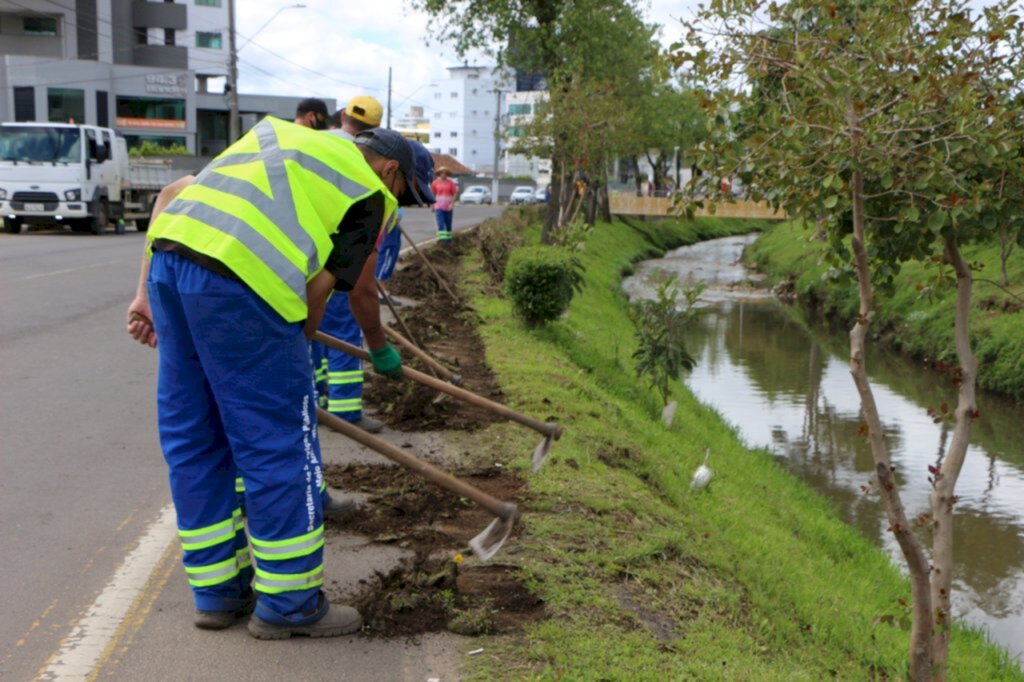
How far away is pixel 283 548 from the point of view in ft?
13.0

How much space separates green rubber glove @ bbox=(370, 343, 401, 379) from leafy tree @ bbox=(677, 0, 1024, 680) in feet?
5.62

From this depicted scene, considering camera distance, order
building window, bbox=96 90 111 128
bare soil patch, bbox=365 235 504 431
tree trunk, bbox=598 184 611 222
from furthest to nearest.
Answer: building window, bbox=96 90 111 128, tree trunk, bbox=598 184 611 222, bare soil patch, bbox=365 235 504 431

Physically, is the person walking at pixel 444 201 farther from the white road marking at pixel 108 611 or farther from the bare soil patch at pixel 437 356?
the white road marking at pixel 108 611

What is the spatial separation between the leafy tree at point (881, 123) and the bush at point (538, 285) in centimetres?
694

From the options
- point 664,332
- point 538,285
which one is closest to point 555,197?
point 538,285

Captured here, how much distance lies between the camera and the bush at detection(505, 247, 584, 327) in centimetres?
1244

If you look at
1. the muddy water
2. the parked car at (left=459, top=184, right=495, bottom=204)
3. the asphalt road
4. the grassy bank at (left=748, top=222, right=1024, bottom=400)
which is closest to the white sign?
the parked car at (left=459, top=184, right=495, bottom=204)

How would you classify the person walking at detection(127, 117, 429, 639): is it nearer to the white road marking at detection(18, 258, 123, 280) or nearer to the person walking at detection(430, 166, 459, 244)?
the white road marking at detection(18, 258, 123, 280)

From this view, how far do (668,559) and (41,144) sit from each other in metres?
22.1

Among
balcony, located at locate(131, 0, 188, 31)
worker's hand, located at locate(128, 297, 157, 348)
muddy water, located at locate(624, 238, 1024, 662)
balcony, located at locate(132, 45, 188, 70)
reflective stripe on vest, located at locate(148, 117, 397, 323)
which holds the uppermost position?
balcony, located at locate(131, 0, 188, 31)

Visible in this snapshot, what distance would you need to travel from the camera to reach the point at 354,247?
13.4 feet

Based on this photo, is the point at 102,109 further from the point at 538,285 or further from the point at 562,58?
Result: the point at 538,285

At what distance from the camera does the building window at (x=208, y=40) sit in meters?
65.5

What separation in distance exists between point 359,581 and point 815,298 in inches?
941
